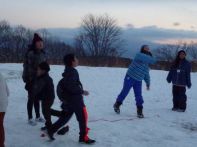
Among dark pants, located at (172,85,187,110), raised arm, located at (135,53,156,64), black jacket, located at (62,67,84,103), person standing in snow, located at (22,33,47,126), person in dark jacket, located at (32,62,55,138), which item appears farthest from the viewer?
dark pants, located at (172,85,187,110)

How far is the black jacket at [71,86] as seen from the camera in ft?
24.4

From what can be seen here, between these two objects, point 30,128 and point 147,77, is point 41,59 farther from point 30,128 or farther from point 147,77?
point 147,77

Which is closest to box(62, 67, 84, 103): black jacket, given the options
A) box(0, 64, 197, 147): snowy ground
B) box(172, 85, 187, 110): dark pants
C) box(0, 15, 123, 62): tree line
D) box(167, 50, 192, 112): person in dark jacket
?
box(0, 64, 197, 147): snowy ground

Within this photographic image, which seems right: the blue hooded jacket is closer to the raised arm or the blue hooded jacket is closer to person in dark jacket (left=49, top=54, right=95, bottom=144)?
the raised arm

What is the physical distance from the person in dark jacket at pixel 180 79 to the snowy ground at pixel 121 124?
30cm

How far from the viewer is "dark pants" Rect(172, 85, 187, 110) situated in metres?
11.8

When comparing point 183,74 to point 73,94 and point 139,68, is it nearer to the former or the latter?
point 139,68

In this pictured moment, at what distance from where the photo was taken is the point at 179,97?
38.8ft

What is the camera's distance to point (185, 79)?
11.7 m

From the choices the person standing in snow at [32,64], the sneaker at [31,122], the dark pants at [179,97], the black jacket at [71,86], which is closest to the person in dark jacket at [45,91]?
the black jacket at [71,86]

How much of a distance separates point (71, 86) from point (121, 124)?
2535mm

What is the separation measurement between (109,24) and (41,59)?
8650 cm

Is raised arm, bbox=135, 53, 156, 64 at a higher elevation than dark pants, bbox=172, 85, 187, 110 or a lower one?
higher

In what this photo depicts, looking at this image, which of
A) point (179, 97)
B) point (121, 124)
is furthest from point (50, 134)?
point (179, 97)
